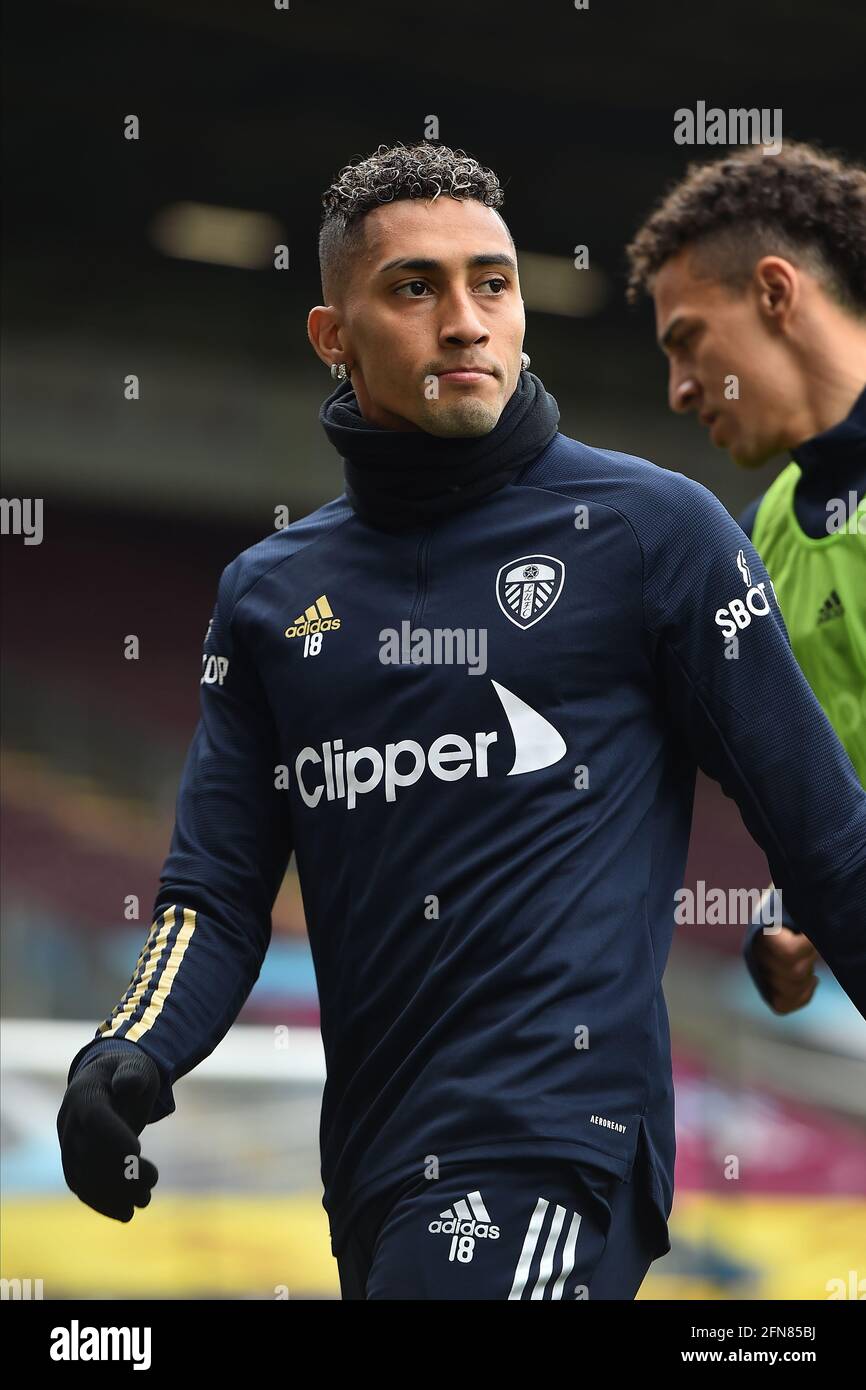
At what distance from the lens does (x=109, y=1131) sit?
6.67ft

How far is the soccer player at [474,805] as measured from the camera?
201 centimetres

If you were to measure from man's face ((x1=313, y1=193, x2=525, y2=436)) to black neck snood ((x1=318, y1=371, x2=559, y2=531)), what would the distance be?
32mm

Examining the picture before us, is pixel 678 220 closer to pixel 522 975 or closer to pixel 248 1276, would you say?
pixel 522 975

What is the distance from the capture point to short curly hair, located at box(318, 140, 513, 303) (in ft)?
7.68

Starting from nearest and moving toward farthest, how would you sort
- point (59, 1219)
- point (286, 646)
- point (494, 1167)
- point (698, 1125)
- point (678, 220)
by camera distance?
point (494, 1167) < point (286, 646) < point (678, 220) < point (59, 1219) < point (698, 1125)

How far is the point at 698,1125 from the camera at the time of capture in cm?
967

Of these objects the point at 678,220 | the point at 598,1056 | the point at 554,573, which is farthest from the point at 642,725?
the point at 678,220

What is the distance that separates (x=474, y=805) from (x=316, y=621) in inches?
14.9

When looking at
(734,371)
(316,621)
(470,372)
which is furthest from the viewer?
(734,371)

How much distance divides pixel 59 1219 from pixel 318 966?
690cm

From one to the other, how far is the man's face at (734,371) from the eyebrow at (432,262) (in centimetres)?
108

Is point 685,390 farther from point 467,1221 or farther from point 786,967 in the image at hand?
point 467,1221

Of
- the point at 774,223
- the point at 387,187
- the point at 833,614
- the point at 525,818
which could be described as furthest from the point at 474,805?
the point at 774,223

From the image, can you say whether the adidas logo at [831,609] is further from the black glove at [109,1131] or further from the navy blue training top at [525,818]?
the black glove at [109,1131]
